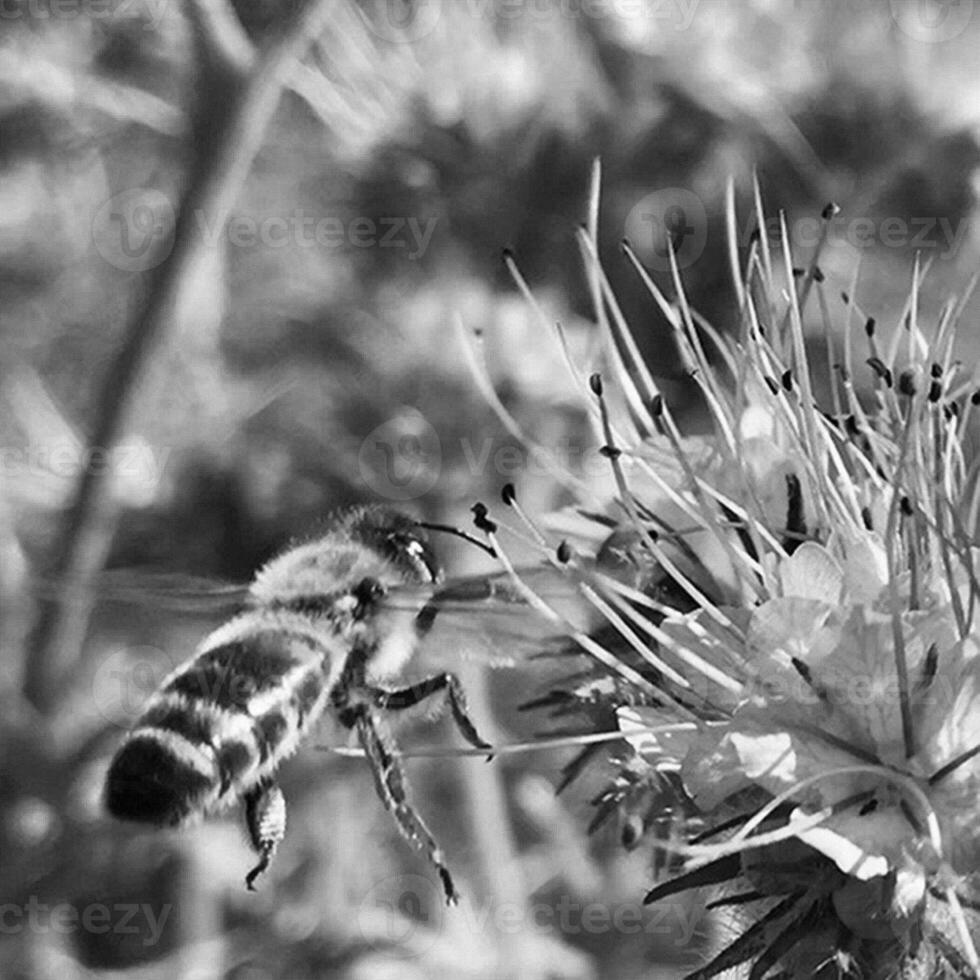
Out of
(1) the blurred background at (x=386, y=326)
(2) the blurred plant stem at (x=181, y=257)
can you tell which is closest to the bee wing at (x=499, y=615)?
(1) the blurred background at (x=386, y=326)

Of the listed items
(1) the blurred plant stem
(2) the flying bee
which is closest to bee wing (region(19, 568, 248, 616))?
(2) the flying bee

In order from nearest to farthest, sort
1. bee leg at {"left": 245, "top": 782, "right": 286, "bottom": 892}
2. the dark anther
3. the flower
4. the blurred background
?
the flower, the dark anther, bee leg at {"left": 245, "top": 782, "right": 286, "bottom": 892}, the blurred background

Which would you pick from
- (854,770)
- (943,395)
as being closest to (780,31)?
(943,395)

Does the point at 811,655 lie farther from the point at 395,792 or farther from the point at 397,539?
the point at 397,539

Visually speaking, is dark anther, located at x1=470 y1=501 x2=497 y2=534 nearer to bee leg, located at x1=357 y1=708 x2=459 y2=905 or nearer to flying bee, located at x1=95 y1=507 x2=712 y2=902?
flying bee, located at x1=95 y1=507 x2=712 y2=902

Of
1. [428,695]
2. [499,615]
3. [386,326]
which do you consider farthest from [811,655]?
[386,326]

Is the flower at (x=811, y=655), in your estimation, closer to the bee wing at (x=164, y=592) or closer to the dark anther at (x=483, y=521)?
the dark anther at (x=483, y=521)
